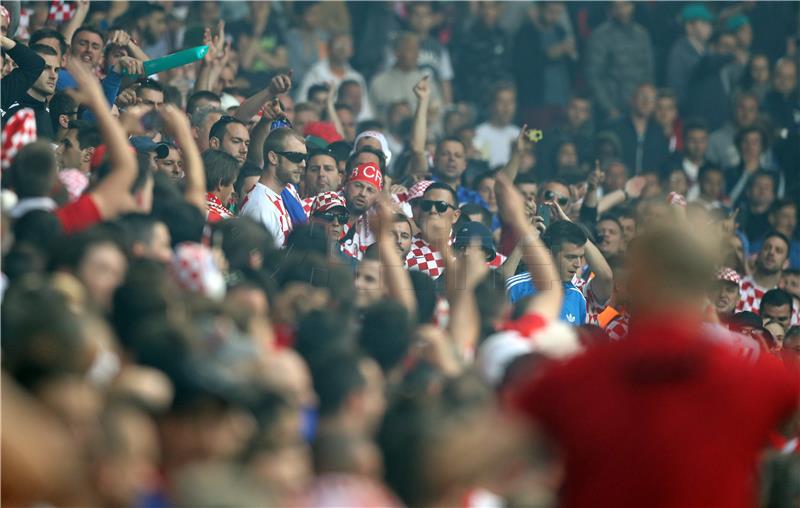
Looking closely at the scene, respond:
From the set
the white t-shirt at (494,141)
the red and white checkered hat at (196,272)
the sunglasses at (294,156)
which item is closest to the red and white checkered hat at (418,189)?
the sunglasses at (294,156)

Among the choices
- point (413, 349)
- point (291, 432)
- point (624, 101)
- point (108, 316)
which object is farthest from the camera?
point (624, 101)

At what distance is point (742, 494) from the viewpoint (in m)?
5.27

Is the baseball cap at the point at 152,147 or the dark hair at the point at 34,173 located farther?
the baseball cap at the point at 152,147

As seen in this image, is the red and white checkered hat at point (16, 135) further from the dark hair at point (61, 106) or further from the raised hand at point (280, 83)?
the raised hand at point (280, 83)

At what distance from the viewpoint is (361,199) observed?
37.4 feet

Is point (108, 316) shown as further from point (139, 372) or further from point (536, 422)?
point (536, 422)

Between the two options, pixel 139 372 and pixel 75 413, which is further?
pixel 139 372

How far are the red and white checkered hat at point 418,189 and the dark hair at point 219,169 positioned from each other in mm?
1945

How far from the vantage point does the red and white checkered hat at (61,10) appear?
42.6ft

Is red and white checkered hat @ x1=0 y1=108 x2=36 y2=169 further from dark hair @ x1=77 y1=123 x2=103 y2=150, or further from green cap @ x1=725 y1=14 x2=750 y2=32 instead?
green cap @ x1=725 y1=14 x2=750 y2=32

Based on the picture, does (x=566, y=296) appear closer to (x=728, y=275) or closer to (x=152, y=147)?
(x=728, y=275)

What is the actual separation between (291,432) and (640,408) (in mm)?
1091

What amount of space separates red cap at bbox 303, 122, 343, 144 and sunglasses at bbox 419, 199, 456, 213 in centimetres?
192

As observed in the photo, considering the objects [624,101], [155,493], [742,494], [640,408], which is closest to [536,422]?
[640,408]
